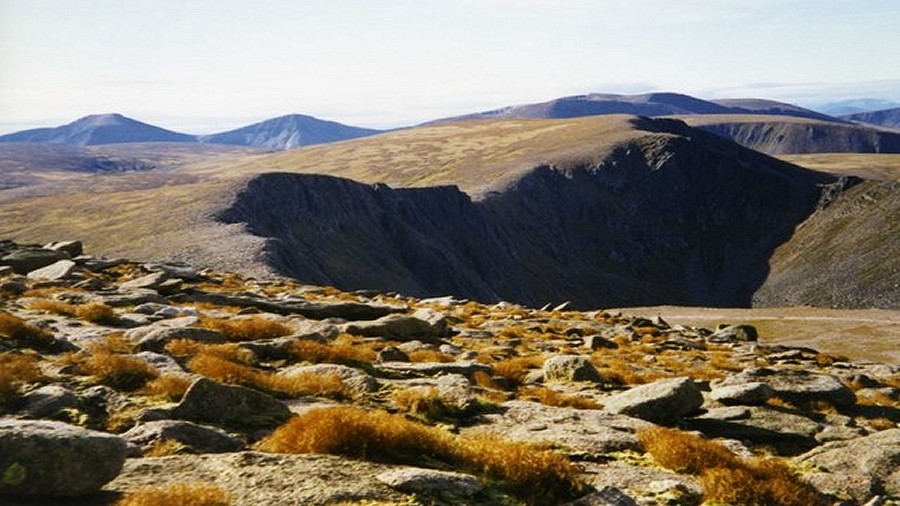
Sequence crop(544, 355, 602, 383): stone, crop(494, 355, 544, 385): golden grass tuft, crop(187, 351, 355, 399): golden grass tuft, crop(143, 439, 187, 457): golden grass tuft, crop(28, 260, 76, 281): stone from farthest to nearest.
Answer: crop(28, 260, 76, 281): stone < crop(544, 355, 602, 383): stone < crop(494, 355, 544, 385): golden grass tuft < crop(187, 351, 355, 399): golden grass tuft < crop(143, 439, 187, 457): golden grass tuft

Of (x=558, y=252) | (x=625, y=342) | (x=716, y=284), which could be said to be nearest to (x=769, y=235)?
(x=716, y=284)

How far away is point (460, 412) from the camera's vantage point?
1347 centimetres

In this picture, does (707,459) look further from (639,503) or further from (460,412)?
(460,412)

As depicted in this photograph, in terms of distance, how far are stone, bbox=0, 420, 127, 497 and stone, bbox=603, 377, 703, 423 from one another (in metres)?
10.7

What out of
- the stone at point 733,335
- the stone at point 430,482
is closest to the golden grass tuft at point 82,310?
the stone at point 430,482

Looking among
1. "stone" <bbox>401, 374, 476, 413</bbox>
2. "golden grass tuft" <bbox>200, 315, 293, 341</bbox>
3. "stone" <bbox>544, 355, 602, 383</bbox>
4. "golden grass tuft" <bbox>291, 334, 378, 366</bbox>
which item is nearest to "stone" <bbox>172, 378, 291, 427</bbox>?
"stone" <bbox>401, 374, 476, 413</bbox>

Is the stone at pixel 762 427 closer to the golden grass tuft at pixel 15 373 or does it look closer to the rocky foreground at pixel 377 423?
the rocky foreground at pixel 377 423

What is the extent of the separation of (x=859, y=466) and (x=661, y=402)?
4.07 m

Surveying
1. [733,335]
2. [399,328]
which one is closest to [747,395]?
[399,328]

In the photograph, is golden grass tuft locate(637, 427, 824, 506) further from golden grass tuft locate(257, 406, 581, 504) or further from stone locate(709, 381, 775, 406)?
stone locate(709, 381, 775, 406)

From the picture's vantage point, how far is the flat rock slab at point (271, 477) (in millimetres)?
7648

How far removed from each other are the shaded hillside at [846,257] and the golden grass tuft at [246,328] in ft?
447

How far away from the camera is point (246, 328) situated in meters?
20.4

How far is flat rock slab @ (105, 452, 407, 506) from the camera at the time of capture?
7.65m
